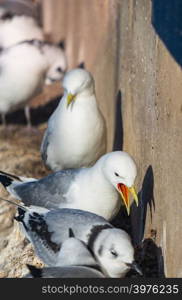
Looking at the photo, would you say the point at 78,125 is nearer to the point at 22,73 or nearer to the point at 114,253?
the point at 114,253

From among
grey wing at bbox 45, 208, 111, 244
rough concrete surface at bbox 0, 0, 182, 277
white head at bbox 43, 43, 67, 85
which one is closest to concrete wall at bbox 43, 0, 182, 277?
rough concrete surface at bbox 0, 0, 182, 277

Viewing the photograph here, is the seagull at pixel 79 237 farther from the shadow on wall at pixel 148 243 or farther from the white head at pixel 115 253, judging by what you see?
the shadow on wall at pixel 148 243

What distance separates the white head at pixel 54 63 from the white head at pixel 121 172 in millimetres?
3315

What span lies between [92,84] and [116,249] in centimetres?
191

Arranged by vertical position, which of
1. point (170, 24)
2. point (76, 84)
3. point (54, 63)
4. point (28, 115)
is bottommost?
point (28, 115)

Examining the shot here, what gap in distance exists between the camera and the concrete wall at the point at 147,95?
4105 mm

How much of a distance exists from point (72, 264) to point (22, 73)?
11.9 feet

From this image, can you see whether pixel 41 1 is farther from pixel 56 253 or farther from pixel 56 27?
pixel 56 253

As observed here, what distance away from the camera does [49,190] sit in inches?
212

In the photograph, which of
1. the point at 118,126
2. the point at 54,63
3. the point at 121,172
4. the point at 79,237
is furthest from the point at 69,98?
the point at 54,63

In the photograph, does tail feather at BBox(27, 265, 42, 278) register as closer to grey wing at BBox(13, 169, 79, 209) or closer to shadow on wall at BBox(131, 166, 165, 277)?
shadow on wall at BBox(131, 166, 165, 277)

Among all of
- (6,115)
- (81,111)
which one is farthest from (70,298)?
(6,115)

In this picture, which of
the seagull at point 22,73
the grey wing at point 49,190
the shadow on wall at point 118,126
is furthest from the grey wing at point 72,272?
the seagull at point 22,73

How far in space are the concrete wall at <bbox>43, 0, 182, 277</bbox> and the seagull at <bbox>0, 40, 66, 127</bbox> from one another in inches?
26.1
